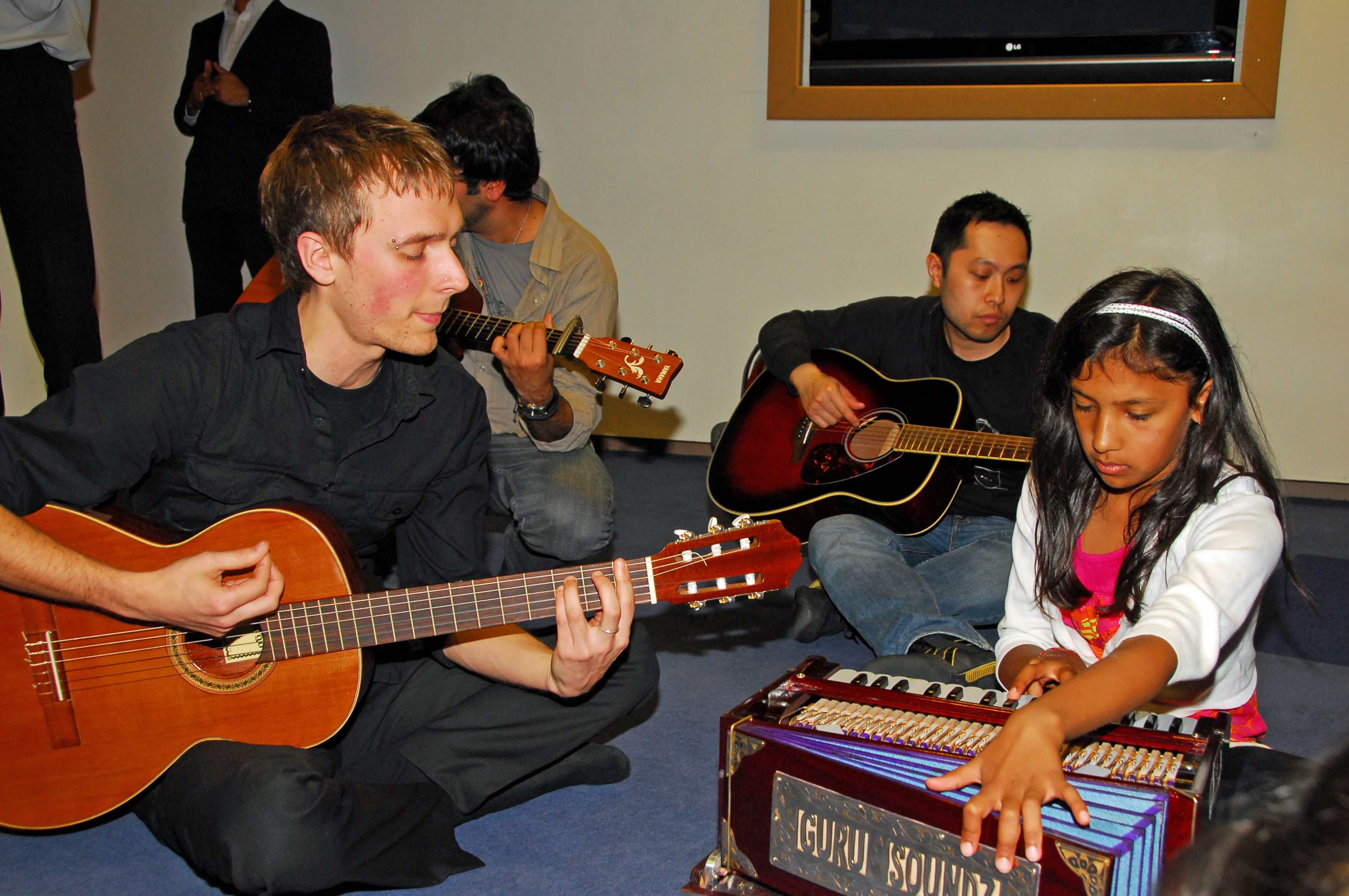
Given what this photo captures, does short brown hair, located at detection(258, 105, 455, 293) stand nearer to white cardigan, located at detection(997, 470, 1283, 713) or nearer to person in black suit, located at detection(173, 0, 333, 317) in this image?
white cardigan, located at detection(997, 470, 1283, 713)

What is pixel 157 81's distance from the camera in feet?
17.0

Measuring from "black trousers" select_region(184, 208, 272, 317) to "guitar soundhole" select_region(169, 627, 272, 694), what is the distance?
3.19m

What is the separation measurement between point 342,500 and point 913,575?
148 cm

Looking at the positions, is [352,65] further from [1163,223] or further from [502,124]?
[1163,223]

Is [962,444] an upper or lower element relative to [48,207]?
lower

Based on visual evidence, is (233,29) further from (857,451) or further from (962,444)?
(962,444)

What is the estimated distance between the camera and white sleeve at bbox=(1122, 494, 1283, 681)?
1406 mm

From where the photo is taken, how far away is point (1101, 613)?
1.87 meters

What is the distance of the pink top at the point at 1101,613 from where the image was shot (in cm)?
185

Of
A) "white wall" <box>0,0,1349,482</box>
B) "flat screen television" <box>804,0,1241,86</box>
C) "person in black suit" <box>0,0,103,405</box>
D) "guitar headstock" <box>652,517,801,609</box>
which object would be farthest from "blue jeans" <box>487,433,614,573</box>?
"flat screen television" <box>804,0,1241,86</box>

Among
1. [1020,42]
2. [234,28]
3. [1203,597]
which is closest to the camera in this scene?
[1203,597]

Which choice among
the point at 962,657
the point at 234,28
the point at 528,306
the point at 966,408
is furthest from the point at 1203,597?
the point at 234,28

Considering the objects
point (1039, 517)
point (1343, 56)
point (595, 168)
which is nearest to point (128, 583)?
point (1039, 517)

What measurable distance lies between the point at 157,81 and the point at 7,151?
7.09 ft
